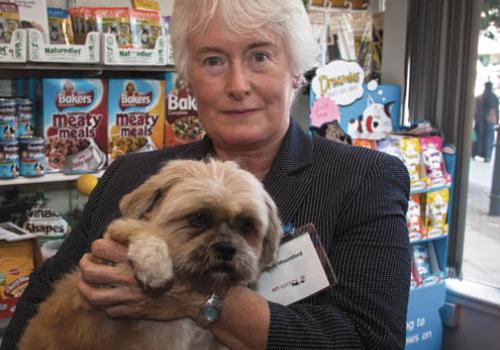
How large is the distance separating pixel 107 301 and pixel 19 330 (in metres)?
0.54

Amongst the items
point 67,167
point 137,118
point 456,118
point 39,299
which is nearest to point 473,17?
point 456,118

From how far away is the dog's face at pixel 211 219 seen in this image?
4.48 feet

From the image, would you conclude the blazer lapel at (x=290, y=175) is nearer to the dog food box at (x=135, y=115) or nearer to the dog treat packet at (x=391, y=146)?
the dog food box at (x=135, y=115)

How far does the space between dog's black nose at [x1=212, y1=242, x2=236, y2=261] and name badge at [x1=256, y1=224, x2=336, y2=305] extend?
186 mm

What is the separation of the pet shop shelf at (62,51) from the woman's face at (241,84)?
1.14 m

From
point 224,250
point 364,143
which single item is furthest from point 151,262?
point 364,143

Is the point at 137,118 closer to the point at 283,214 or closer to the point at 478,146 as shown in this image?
the point at 283,214

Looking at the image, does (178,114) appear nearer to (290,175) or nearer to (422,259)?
(290,175)

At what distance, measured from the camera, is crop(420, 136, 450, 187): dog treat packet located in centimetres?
351

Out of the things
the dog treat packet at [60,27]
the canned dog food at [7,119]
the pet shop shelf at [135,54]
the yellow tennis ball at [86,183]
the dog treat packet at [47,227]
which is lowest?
the dog treat packet at [47,227]

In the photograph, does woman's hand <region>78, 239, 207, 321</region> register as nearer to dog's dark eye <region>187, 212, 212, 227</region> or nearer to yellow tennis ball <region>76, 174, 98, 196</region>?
dog's dark eye <region>187, 212, 212, 227</region>

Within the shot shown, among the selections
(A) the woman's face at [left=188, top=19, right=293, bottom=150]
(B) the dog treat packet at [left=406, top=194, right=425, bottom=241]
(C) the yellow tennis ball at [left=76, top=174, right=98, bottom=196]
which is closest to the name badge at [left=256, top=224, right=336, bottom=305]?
(A) the woman's face at [left=188, top=19, right=293, bottom=150]

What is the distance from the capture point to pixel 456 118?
3.72 meters

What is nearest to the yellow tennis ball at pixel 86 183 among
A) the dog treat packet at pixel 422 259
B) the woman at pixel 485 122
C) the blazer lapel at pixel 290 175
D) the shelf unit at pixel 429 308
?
the blazer lapel at pixel 290 175
